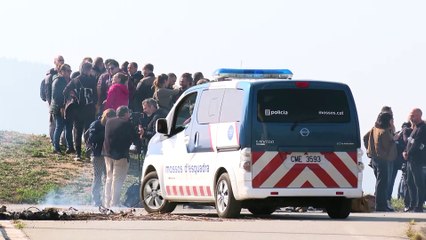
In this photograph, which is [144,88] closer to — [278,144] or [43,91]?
[43,91]

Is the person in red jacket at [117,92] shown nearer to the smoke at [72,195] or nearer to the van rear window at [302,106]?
the smoke at [72,195]

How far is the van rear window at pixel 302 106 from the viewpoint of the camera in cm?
1966

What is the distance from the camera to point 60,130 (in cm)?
3262

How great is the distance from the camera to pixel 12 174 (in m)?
31.8

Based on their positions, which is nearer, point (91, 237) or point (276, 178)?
point (91, 237)

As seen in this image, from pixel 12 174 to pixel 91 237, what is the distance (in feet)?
55.6

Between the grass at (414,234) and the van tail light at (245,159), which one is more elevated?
the van tail light at (245,159)

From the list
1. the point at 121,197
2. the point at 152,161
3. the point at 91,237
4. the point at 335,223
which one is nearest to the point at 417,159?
the point at 121,197

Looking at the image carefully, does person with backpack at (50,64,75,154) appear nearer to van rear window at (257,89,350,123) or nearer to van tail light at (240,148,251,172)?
van rear window at (257,89,350,123)

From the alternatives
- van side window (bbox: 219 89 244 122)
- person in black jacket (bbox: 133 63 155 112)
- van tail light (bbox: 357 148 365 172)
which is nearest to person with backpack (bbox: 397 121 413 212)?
person in black jacket (bbox: 133 63 155 112)

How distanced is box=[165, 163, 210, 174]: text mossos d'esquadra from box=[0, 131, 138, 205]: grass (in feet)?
25.7

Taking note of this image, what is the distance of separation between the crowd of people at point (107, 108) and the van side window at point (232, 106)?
608 cm

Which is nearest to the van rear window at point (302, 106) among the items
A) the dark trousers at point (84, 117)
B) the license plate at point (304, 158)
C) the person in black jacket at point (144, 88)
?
the license plate at point (304, 158)

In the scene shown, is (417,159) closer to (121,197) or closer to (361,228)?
(121,197)
